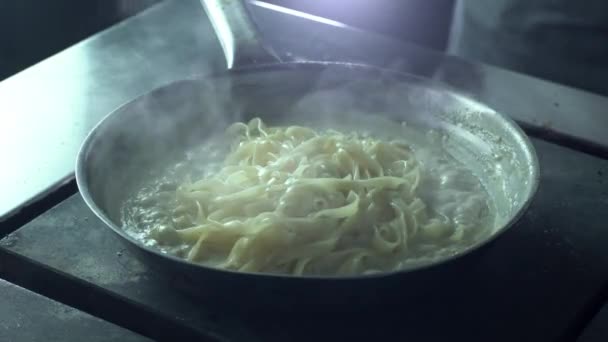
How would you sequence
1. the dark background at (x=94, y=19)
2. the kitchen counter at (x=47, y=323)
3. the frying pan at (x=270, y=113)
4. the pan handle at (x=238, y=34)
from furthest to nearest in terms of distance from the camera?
the dark background at (x=94, y=19)
the pan handle at (x=238, y=34)
the frying pan at (x=270, y=113)
the kitchen counter at (x=47, y=323)

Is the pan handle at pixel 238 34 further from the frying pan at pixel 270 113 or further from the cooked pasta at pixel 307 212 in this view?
the cooked pasta at pixel 307 212

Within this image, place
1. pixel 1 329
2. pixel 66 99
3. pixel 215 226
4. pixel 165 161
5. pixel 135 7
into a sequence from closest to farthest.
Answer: pixel 1 329 < pixel 215 226 < pixel 165 161 < pixel 66 99 < pixel 135 7

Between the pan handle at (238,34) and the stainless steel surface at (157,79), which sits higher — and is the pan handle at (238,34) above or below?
above

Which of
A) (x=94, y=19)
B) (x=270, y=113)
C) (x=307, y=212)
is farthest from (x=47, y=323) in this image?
(x=94, y=19)

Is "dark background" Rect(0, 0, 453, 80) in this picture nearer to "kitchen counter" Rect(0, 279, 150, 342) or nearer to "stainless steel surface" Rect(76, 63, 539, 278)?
"stainless steel surface" Rect(76, 63, 539, 278)

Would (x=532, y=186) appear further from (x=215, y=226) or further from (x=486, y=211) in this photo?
(x=215, y=226)

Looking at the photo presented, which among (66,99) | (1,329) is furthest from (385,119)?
(1,329)

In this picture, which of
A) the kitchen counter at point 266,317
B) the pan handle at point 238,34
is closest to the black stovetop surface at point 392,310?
the kitchen counter at point 266,317
